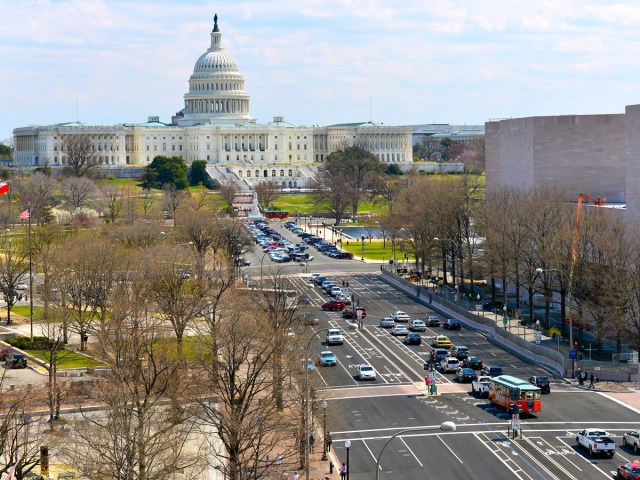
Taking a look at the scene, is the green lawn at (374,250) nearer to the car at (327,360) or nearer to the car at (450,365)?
the car at (327,360)

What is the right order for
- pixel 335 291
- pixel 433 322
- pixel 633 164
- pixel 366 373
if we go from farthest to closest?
pixel 335 291
pixel 433 322
pixel 633 164
pixel 366 373

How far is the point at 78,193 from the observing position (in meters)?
169

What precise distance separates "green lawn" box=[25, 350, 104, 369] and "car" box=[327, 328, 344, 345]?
1380 cm

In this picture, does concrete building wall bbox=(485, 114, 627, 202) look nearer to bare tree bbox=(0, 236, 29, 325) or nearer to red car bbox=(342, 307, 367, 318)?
red car bbox=(342, 307, 367, 318)

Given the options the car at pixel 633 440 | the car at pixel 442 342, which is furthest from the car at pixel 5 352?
the car at pixel 633 440

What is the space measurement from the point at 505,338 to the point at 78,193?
101010mm

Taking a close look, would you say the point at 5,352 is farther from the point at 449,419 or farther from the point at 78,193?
the point at 78,193

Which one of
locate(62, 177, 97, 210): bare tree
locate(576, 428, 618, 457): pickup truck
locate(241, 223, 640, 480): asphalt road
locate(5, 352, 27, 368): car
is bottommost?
locate(241, 223, 640, 480): asphalt road

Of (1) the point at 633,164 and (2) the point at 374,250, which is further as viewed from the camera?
(2) the point at 374,250

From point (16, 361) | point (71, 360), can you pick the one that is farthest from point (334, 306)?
point (16, 361)

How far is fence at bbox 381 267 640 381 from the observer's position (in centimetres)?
6638

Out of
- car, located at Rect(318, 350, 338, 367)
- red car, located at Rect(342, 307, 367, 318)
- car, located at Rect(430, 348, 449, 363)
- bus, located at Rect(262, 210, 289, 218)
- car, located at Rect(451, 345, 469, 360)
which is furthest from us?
bus, located at Rect(262, 210, 289, 218)

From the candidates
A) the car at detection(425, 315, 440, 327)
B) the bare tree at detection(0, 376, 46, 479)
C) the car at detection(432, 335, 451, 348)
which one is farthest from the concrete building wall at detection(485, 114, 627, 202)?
the bare tree at detection(0, 376, 46, 479)

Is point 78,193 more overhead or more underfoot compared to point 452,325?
more overhead
